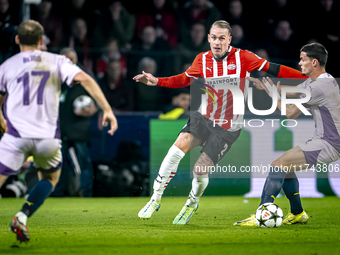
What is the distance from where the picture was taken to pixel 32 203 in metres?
4.21

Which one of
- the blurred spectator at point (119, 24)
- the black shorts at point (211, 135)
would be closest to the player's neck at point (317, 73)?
the black shorts at point (211, 135)

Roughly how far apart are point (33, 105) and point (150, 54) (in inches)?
226

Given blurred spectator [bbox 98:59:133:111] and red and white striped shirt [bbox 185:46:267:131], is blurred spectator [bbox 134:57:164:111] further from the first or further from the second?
red and white striped shirt [bbox 185:46:267:131]

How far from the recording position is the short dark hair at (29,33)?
430 centimetres

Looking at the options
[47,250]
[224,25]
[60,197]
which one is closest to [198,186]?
[224,25]

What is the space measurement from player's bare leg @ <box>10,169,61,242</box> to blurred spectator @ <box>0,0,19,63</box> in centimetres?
530

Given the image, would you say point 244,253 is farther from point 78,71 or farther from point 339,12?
point 339,12

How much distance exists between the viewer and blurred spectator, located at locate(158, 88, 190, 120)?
9.16 meters

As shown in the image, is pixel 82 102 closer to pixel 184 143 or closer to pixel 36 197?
pixel 184 143

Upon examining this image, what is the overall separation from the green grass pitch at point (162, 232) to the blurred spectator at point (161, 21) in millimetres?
3947

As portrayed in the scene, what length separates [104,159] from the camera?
898 cm

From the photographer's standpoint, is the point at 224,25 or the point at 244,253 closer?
the point at 244,253

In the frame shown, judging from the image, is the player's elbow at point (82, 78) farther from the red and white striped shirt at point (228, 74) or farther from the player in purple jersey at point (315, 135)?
the player in purple jersey at point (315, 135)

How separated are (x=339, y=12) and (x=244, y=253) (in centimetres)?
812
